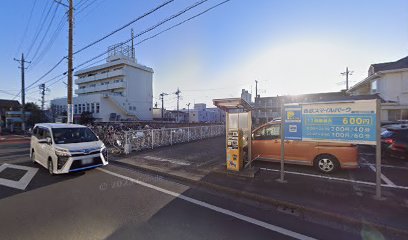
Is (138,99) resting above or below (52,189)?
above

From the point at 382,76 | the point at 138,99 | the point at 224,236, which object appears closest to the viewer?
the point at 224,236

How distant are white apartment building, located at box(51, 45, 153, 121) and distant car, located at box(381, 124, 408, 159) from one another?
38144 millimetres

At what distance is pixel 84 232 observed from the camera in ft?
10.2

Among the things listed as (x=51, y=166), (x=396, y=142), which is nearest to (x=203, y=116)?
(x=396, y=142)

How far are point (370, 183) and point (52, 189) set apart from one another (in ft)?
27.0

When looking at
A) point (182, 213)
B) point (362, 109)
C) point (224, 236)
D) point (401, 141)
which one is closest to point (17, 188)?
point (182, 213)

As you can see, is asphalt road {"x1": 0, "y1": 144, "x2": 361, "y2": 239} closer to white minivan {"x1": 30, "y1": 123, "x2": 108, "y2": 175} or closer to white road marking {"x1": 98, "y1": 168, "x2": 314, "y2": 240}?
white road marking {"x1": 98, "y1": 168, "x2": 314, "y2": 240}

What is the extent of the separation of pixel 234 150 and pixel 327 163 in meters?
2.94

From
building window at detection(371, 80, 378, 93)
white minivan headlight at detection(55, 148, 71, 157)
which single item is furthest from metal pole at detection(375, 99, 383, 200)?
building window at detection(371, 80, 378, 93)

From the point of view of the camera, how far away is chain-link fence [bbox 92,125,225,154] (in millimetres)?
10130

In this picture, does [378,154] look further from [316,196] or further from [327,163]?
[327,163]

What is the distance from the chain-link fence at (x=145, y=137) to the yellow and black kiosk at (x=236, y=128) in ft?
18.5

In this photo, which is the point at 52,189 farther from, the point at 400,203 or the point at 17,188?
the point at 400,203

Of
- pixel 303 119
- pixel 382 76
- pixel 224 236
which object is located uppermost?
pixel 382 76
